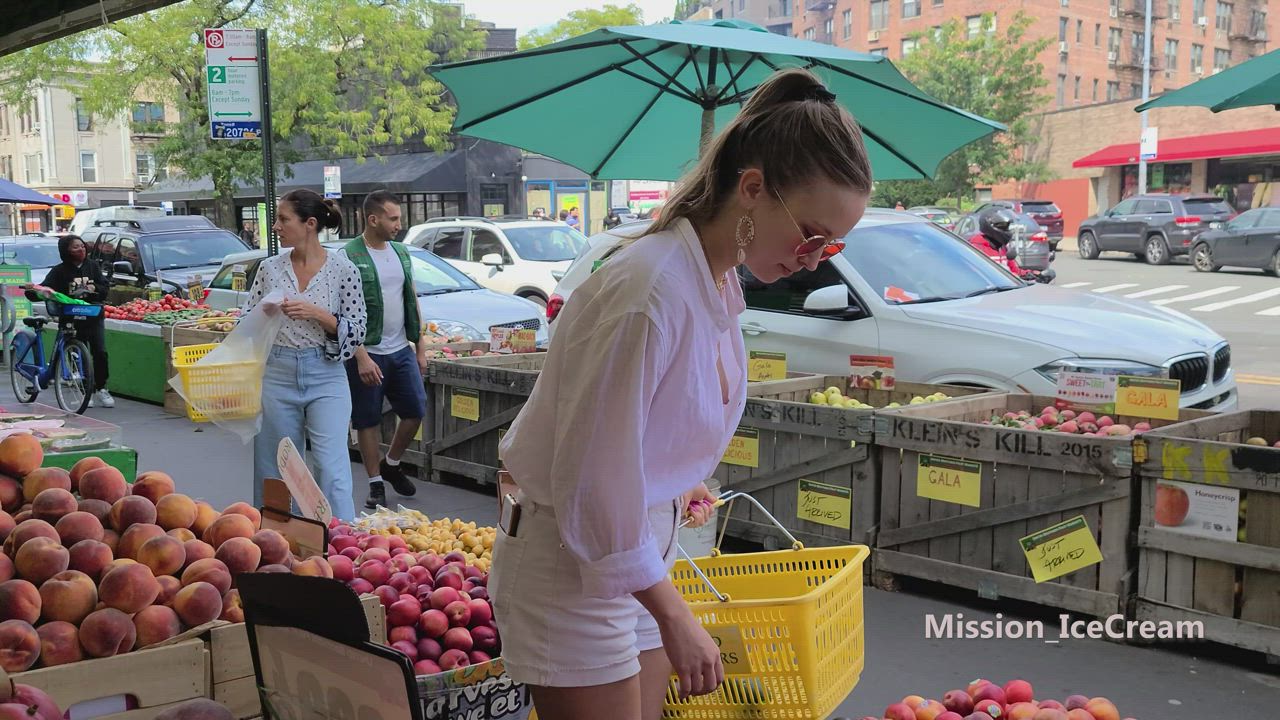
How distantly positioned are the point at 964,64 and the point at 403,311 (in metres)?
43.0

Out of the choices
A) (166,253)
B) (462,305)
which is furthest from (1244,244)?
(166,253)

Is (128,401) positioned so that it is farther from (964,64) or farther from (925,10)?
(925,10)

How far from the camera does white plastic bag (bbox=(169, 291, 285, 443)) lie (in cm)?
546

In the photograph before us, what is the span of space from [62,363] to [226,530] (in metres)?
9.52

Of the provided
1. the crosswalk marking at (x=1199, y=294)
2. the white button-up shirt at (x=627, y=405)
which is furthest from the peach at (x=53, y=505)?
the crosswalk marking at (x=1199, y=294)

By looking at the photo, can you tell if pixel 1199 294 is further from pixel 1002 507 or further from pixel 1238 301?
pixel 1002 507

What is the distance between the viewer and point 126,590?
2.69m

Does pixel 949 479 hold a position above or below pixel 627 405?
below

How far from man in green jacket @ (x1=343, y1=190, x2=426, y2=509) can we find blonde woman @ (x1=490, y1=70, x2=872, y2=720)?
5.25 meters

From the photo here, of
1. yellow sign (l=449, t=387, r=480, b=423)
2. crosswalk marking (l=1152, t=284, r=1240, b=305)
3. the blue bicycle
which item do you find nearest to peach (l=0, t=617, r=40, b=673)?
yellow sign (l=449, t=387, r=480, b=423)

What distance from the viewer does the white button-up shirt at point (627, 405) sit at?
5.65ft

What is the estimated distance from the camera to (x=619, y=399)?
171cm

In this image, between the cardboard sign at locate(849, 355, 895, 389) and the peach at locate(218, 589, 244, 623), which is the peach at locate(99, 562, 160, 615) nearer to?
the peach at locate(218, 589, 244, 623)

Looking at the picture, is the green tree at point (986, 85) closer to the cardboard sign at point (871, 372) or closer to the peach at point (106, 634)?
the cardboard sign at point (871, 372)
